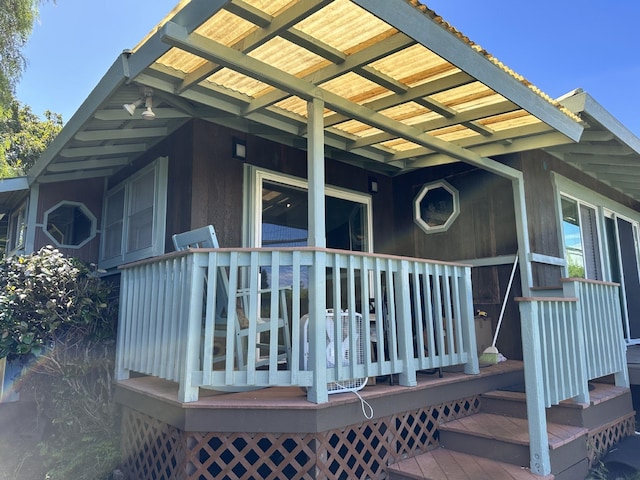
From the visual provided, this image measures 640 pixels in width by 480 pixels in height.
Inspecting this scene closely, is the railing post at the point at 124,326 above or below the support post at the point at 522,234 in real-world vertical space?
below

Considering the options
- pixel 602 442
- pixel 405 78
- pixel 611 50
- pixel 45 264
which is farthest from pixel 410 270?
pixel 611 50

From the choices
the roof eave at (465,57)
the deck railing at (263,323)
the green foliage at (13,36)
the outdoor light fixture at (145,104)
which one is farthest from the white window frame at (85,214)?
the roof eave at (465,57)

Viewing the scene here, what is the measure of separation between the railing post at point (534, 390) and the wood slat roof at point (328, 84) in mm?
1507

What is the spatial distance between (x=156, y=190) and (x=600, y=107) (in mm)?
4324

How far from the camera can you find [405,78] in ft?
10.5

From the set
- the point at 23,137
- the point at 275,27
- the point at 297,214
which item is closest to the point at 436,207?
the point at 297,214

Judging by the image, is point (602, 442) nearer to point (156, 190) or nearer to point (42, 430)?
point (156, 190)

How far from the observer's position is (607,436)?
12.4ft

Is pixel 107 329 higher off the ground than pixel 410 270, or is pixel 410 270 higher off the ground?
pixel 410 270

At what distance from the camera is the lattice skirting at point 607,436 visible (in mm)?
3523

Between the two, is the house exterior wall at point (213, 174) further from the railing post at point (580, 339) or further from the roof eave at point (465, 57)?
the railing post at point (580, 339)

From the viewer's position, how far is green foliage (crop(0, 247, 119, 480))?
3.75 m

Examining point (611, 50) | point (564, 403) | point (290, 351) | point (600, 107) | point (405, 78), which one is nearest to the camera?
point (290, 351)

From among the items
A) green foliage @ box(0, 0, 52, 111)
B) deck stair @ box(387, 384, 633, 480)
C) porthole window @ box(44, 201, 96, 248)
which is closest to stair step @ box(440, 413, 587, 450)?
deck stair @ box(387, 384, 633, 480)
